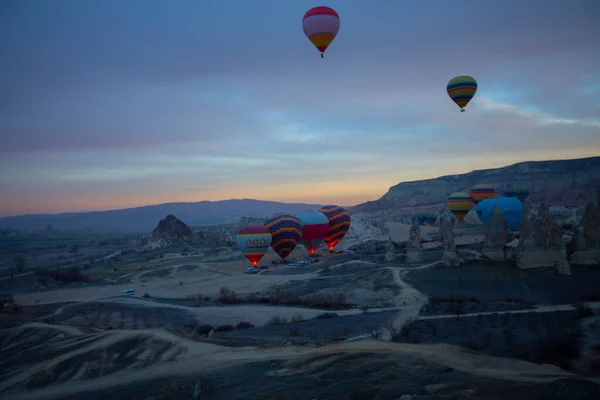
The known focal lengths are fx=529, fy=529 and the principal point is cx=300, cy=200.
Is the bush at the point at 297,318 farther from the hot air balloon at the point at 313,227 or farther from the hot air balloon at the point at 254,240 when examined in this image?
the hot air balloon at the point at 313,227

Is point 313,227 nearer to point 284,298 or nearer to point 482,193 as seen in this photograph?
point 284,298

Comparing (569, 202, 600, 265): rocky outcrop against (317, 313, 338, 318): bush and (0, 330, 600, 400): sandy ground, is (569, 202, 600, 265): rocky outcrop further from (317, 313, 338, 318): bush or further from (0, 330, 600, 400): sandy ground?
(0, 330, 600, 400): sandy ground

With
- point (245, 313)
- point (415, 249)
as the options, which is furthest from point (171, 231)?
point (245, 313)

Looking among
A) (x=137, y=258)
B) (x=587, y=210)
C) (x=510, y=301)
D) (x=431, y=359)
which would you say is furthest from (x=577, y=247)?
(x=137, y=258)

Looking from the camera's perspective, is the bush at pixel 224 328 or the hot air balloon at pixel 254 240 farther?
the hot air balloon at pixel 254 240

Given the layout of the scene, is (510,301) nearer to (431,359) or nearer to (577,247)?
(577,247)

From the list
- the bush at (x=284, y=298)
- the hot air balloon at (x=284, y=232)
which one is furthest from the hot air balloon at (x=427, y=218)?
the bush at (x=284, y=298)
